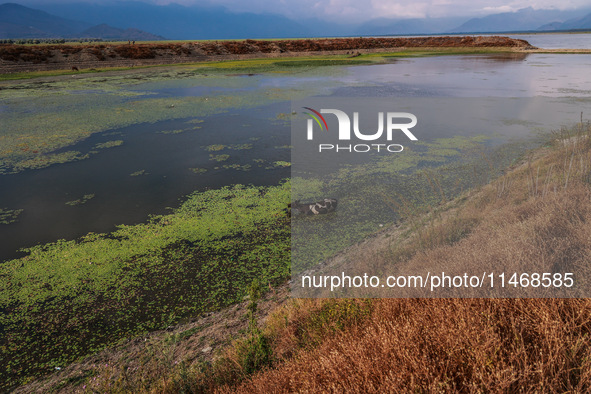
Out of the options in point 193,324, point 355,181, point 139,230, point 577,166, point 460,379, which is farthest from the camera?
point 355,181

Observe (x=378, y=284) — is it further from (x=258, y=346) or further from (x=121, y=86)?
(x=121, y=86)

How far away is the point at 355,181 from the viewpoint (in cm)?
807

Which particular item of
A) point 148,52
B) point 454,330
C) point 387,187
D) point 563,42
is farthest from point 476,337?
point 563,42

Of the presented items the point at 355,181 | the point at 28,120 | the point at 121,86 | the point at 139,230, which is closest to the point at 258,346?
the point at 139,230

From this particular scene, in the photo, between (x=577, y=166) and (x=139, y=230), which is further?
(x=139, y=230)

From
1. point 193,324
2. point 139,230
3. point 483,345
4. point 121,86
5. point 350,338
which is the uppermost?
point 121,86

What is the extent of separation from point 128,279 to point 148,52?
43736 millimetres

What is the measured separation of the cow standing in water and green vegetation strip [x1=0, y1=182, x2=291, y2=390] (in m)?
0.37

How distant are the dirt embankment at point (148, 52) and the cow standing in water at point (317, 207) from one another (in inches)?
1442

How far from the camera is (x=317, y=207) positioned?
6750mm

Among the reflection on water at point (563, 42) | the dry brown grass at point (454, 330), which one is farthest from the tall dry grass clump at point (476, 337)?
the reflection on water at point (563, 42)

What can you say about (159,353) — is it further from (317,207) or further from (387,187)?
(387,187)

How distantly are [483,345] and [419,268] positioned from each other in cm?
191

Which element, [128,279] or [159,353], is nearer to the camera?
[159,353]
